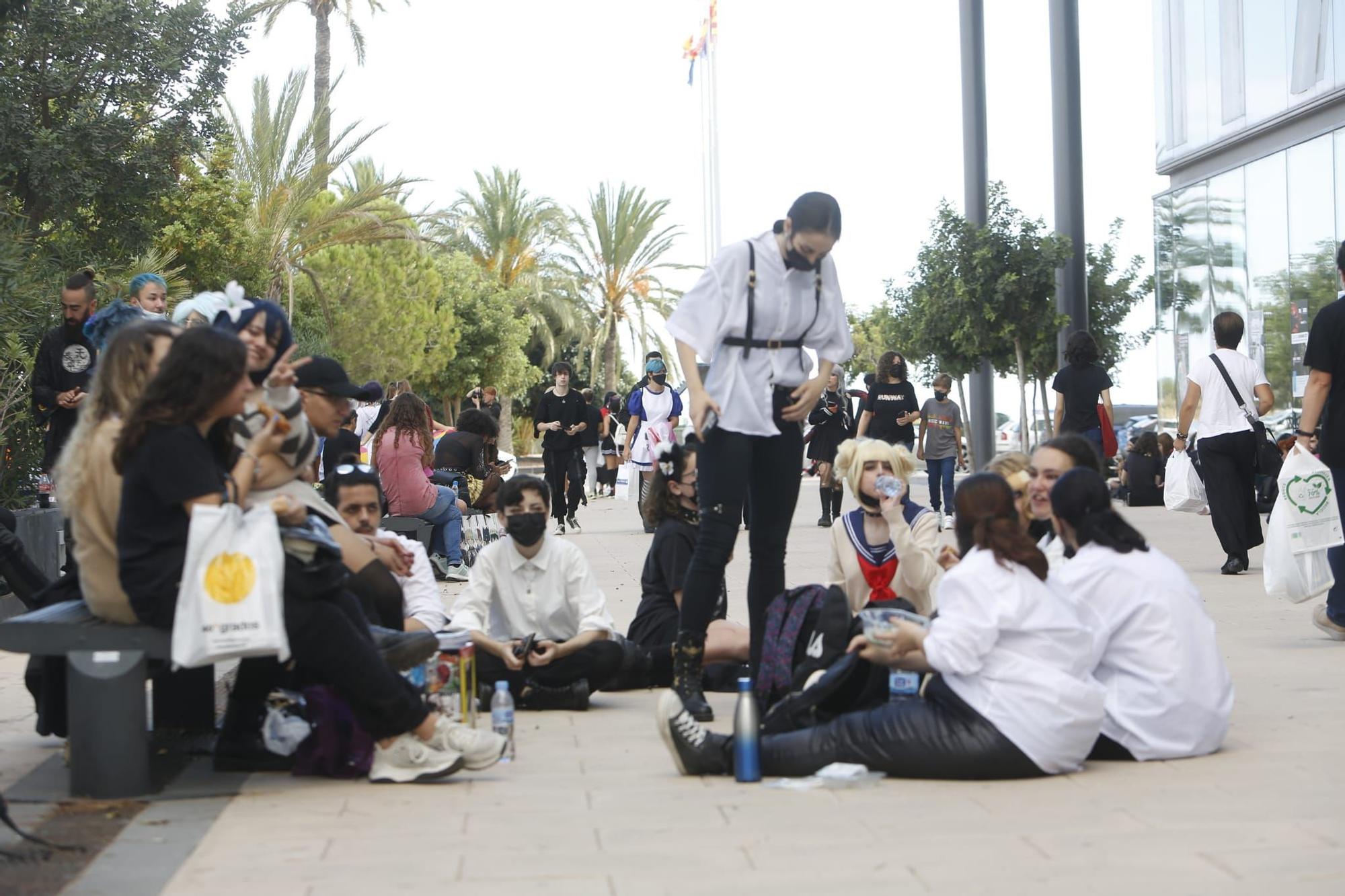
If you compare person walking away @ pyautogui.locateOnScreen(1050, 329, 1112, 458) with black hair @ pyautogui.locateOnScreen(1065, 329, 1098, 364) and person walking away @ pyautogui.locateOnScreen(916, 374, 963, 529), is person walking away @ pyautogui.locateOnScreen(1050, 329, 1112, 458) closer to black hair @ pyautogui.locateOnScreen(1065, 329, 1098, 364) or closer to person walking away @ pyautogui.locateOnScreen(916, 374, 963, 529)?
black hair @ pyautogui.locateOnScreen(1065, 329, 1098, 364)

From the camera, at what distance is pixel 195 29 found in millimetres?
19500

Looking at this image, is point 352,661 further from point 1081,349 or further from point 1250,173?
point 1250,173

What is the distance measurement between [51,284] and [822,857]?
1083 cm

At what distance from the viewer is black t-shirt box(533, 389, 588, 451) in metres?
19.2

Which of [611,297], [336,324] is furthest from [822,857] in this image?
[611,297]

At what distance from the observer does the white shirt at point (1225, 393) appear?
1145 cm

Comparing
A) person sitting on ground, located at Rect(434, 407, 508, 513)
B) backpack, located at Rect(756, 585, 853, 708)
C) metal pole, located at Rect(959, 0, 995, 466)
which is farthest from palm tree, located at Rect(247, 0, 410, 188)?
backpack, located at Rect(756, 585, 853, 708)

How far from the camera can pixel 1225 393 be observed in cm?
1150

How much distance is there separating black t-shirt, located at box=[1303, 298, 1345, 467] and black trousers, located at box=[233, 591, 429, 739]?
16.7 feet

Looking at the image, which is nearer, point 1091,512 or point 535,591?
point 1091,512

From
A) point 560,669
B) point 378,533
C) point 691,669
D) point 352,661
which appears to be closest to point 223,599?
point 352,661

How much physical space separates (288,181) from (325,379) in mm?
25545

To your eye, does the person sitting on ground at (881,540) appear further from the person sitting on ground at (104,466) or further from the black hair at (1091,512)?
the person sitting on ground at (104,466)

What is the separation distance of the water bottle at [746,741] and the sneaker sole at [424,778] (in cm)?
92
